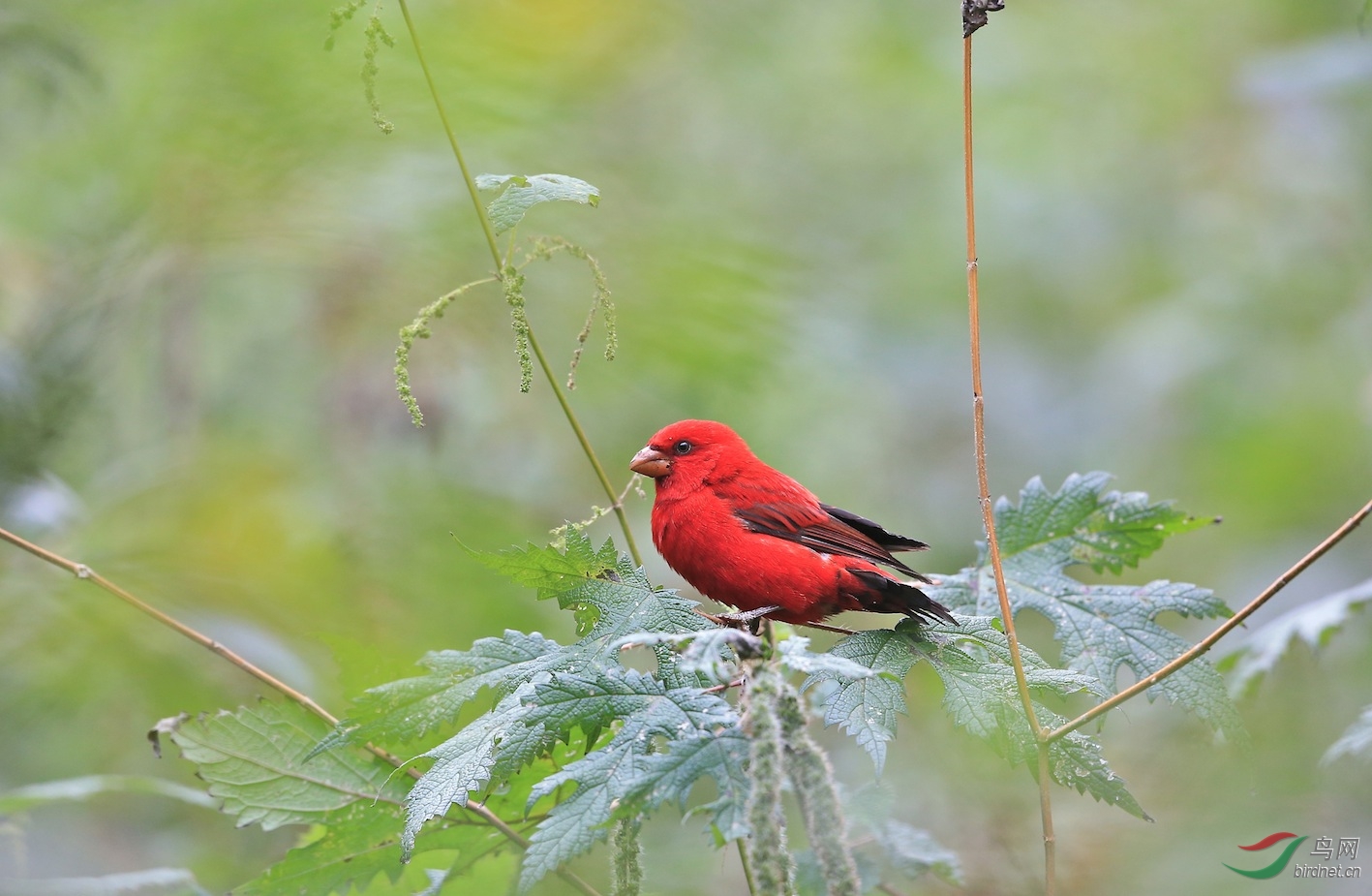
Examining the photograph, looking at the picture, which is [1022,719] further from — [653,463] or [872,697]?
[653,463]

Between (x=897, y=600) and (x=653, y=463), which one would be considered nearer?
(x=897, y=600)

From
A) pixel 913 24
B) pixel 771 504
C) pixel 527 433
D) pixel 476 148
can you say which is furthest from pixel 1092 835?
pixel 913 24

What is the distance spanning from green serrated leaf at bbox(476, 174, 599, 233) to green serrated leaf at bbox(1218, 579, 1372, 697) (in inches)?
87.6

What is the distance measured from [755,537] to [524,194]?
44.3 inches

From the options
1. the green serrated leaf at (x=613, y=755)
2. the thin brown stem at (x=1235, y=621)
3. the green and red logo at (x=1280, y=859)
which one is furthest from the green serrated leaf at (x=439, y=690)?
the green and red logo at (x=1280, y=859)

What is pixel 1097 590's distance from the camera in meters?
2.48

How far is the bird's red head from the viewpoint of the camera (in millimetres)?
2953

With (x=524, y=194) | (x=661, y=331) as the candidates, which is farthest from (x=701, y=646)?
(x=661, y=331)

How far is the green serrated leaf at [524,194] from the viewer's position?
74.6 inches

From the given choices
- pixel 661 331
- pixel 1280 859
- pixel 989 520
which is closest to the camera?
pixel 989 520

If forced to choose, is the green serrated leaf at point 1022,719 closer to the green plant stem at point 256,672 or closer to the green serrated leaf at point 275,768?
the green plant stem at point 256,672

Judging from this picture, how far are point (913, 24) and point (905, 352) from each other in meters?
2.33

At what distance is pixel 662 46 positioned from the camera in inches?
230

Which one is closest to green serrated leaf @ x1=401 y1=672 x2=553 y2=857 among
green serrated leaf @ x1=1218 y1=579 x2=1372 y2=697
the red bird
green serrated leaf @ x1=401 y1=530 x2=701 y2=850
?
green serrated leaf @ x1=401 y1=530 x2=701 y2=850
